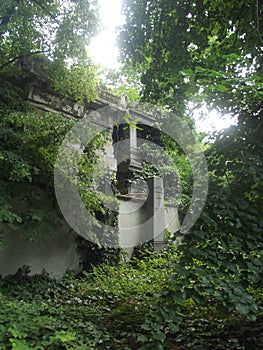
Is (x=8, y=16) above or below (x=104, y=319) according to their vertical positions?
above

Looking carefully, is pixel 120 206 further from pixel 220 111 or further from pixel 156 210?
pixel 220 111

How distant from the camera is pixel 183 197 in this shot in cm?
834

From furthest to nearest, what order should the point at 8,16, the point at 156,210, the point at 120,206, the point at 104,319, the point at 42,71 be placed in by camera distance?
the point at 156,210, the point at 120,206, the point at 42,71, the point at 8,16, the point at 104,319

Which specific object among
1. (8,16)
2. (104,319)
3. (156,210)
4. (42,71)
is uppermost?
(8,16)

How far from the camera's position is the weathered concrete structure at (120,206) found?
186 inches

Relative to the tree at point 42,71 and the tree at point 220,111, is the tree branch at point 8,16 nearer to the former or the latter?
the tree at point 42,71

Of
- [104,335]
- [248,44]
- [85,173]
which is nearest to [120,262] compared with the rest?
[85,173]

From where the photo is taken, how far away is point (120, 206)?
6.14 meters

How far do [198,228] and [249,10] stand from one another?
2.90 m

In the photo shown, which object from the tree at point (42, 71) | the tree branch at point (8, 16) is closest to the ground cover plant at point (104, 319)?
the tree at point (42, 71)

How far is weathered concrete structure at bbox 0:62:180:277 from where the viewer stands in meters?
4.73

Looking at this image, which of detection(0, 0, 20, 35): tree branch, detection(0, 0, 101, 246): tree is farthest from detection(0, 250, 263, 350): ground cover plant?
detection(0, 0, 20, 35): tree branch

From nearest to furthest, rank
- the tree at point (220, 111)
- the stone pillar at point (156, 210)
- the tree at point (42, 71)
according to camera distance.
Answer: the tree at point (220, 111), the tree at point (42, 71), the stone pillar at point (156, 210)

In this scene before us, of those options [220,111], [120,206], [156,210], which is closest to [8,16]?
[220,111]
